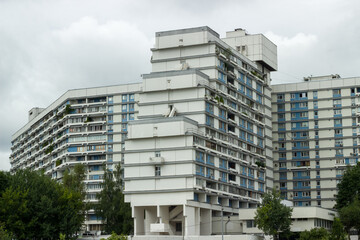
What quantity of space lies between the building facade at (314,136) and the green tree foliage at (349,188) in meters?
18.8

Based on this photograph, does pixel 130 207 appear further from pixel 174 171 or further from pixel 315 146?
pixel 315 146

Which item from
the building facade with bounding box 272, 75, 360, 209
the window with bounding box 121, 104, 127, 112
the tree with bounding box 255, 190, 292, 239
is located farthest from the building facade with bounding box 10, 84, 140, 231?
the tree with bounding box 255, 190, 292, 239

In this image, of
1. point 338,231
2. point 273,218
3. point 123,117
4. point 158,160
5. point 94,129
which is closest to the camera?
point 273,218

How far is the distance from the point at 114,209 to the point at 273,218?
3342 centimetres

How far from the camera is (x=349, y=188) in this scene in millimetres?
137125

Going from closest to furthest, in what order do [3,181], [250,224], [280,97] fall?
1. [3,181]
2. [250,224]
3. [280,97]

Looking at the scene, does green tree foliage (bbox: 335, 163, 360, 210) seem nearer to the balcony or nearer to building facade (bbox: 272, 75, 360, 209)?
building facade (bbox: 272, 75, 360, 209)

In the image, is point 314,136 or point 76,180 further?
point 314,136

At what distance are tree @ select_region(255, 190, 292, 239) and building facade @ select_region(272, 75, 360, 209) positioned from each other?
150ft

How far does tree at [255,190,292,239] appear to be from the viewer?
113125 mm

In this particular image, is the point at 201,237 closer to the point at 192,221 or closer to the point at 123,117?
the point at 192,221

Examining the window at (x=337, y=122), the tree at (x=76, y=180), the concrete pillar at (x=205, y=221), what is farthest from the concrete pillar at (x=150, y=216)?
the window at (x=337, y=122)

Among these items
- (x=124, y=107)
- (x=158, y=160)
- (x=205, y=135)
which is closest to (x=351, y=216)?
(x=205, y=135)

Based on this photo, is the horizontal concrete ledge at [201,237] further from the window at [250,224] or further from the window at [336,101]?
the window at [336,101]
